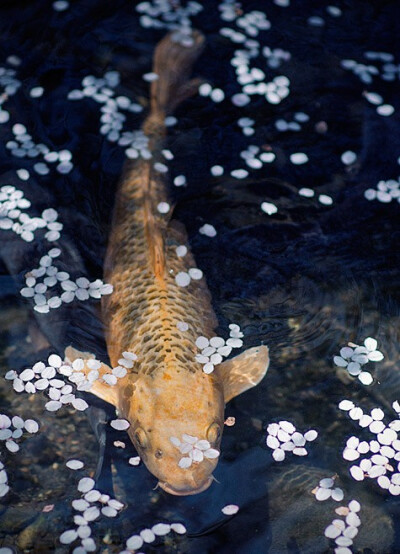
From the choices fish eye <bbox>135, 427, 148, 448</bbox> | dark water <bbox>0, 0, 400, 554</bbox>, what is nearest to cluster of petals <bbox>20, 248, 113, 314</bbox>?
dark water <bbox>0, 0, 400, 554</bbox>

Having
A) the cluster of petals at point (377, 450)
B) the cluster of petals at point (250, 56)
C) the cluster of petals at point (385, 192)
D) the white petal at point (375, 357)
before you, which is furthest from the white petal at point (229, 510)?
the cluster of petals at point (250, 56)

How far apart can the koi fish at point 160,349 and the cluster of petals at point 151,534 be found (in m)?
0.25

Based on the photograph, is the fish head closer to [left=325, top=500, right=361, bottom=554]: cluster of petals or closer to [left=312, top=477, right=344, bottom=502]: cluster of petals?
[left=312, top=477, right=344, bottom=502]: cluster of petals

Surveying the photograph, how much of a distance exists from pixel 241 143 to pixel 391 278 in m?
1.92

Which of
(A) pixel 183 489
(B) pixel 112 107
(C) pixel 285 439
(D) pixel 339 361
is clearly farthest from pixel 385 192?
(A) pixel 183 489

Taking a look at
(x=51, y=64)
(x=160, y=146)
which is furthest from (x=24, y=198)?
(x=51, y=64)

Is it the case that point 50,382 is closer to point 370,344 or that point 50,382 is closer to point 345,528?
point 345,528

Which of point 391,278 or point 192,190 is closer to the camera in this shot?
point 391,278

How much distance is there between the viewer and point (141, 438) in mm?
4637

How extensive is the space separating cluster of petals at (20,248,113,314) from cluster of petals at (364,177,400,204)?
2.52 meters

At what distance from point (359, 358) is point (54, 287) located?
2.41m

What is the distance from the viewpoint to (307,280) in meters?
5.79

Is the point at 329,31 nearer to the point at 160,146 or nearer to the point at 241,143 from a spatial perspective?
the point at 241,143

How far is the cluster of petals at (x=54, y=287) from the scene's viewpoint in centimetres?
545
